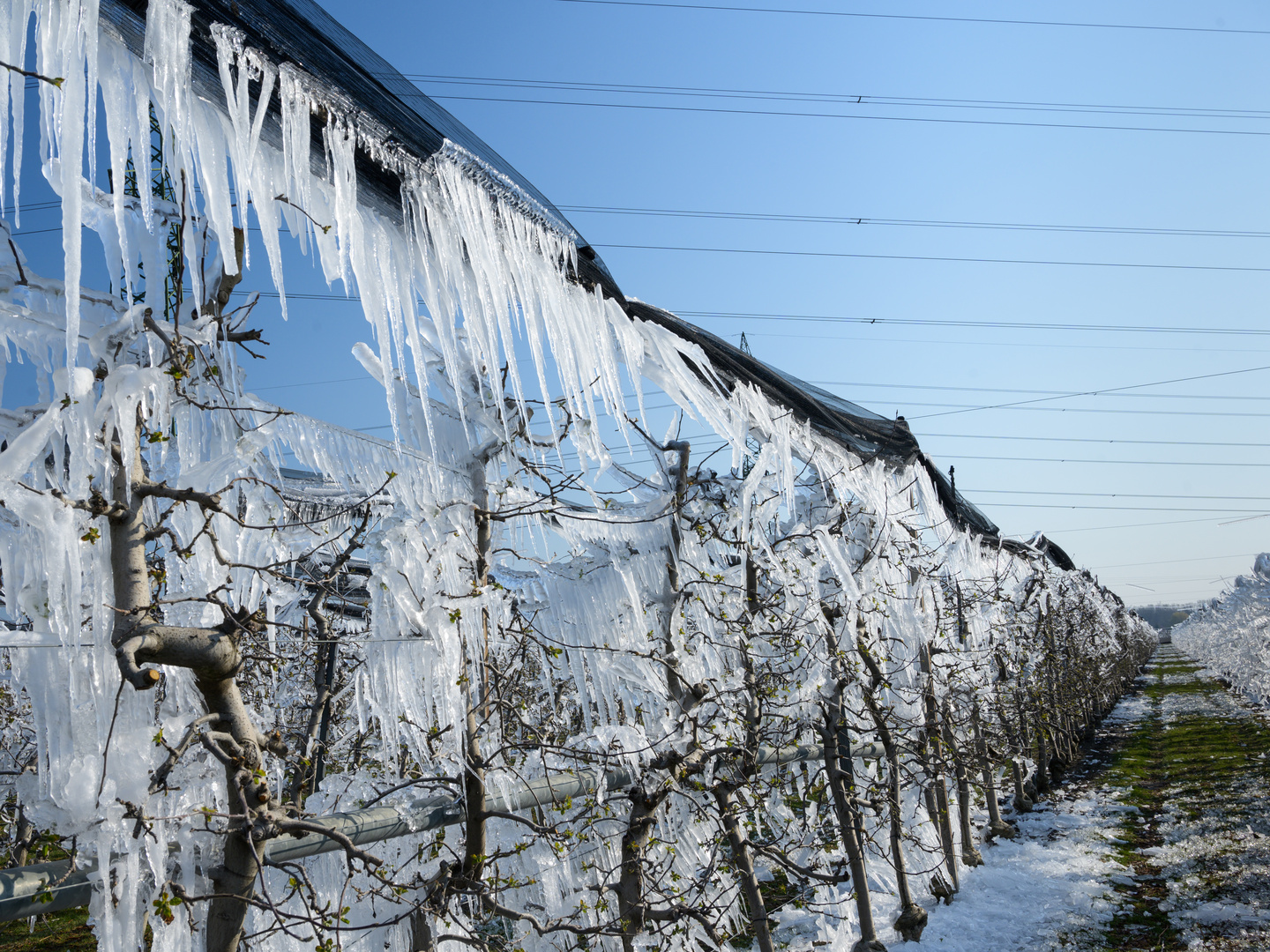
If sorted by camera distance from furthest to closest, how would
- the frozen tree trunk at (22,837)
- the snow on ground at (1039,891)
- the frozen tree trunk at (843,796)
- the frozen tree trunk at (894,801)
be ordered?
the frozen tree trunk at (22,837)
the snow on ground at (1039,891)
the frozen tree trunk at (894,801)
the frozen tree trunk at (843,796)

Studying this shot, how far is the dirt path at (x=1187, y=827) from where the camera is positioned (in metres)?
6.73

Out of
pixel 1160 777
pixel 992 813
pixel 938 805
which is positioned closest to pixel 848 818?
pixel 938 805

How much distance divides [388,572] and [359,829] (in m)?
1.04

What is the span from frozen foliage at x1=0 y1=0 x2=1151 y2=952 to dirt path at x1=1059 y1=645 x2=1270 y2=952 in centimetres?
237

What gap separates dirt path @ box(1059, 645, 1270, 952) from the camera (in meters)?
6.73

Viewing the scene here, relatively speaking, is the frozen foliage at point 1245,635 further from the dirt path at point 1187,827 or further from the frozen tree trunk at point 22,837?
the frozen tree trunk at point 22,837

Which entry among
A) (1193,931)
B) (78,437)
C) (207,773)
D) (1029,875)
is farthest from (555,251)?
(1029,875)

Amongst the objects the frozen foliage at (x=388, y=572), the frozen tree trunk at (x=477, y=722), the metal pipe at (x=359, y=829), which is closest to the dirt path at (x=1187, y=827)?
the frozen foliage at (x=388, y=572)

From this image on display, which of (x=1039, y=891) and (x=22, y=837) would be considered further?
(x=22, y=837)

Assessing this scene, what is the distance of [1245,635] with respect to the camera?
22953mm

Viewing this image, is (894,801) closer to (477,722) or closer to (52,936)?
(477,722)

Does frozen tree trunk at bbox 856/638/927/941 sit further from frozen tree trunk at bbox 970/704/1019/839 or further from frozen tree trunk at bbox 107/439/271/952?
frozen tree trunk at bbox 107/439/271/952

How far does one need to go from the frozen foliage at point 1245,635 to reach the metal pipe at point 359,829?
730 inches

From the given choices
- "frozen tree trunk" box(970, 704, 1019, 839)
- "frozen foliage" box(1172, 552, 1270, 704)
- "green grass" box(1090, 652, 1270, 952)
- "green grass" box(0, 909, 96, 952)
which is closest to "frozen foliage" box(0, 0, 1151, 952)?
"green grass" box(1090, 652, 1270, 952)
